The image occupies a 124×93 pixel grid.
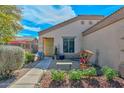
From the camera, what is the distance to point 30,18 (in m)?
14.7

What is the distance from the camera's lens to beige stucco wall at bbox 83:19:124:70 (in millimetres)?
9234

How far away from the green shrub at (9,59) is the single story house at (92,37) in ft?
14.9

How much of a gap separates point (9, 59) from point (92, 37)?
8161 millimetres

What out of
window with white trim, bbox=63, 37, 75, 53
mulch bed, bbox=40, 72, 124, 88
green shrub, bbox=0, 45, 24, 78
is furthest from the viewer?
window with white trim, bbox=63, 37, 75, 53

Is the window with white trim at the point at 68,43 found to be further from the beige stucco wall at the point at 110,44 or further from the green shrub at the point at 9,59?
the green shrub at the point at 9,59

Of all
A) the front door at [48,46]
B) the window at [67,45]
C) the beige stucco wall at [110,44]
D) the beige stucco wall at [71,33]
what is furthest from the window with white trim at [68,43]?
the beige stucco wall at [110,44]

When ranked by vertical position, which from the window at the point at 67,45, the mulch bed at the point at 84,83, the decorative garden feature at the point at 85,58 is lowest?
the mulch bed at the point at 84,83

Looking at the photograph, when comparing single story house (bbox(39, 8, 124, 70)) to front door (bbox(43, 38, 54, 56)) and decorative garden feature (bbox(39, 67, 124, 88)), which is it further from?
decorative garden feature (bbox(39, 67, 124, 88))

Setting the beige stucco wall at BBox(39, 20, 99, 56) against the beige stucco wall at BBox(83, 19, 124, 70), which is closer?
the beige stucco wall at BBox(83, 19, 124, 70)

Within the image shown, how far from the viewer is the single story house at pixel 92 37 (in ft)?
31.3

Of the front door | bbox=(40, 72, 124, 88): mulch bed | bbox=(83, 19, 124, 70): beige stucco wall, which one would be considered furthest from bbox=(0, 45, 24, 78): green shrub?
the front door

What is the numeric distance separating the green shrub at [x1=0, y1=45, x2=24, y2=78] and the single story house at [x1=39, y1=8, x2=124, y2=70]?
453cm

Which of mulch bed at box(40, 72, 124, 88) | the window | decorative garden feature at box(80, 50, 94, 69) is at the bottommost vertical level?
mulch bed at box(40, 72, 124, 88)

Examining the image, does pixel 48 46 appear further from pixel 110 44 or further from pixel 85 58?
pixel 110 44
